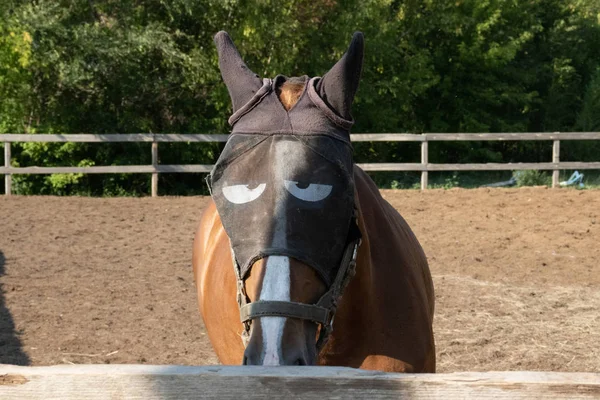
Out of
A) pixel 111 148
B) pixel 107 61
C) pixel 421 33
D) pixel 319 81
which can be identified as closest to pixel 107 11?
pixel 107 61

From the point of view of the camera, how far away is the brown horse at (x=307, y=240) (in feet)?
6.73

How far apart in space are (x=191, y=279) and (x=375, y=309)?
239 inches

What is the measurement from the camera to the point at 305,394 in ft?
4.38

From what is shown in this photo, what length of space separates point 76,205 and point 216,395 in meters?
12.7

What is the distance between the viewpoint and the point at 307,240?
2.16 m

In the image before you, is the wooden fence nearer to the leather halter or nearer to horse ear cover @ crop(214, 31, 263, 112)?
horse ear cover @ crop(214, 31, 263, 112)

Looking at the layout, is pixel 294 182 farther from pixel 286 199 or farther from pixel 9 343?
pixel 9 343

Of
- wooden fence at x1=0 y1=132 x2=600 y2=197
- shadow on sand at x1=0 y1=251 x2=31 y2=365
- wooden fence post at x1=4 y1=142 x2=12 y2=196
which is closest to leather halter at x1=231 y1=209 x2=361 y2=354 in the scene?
shadow on sand at x1=0 y1=251 x2=31 y2=365

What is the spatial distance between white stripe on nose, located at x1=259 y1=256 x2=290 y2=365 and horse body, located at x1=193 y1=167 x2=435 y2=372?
0.51 meters

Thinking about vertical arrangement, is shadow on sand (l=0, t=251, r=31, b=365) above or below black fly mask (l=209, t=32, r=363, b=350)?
below

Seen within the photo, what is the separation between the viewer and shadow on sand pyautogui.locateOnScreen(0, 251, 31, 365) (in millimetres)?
5734

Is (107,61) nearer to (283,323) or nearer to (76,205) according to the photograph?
(76,205)

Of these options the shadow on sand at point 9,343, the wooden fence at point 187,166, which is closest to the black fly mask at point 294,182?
the shadow on sand at point 9,343

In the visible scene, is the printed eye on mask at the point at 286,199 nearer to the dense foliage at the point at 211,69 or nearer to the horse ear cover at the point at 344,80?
the horse ear cover at the point at 344,80
